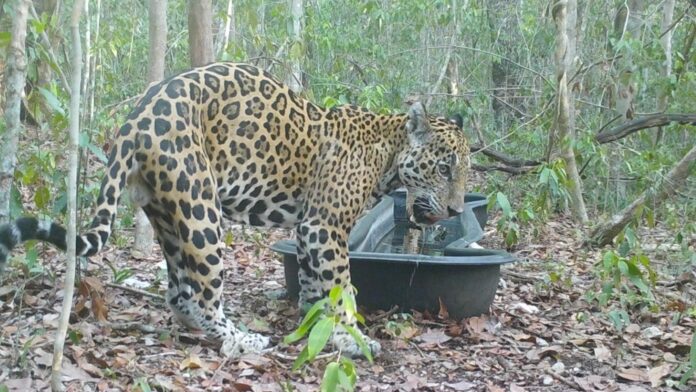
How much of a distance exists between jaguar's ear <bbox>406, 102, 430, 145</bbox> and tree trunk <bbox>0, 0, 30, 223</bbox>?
2.49 m

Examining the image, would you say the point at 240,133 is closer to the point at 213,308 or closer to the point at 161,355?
the point at 213,308

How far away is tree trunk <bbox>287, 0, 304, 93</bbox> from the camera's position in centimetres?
934

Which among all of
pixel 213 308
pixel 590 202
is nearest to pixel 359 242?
pixel 213 308

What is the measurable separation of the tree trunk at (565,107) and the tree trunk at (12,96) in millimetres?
5716

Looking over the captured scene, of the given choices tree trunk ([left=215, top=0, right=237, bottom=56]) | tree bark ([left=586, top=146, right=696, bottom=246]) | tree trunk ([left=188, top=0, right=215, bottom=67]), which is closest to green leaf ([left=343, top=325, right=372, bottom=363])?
tree trunk ([left=188, top=0, right=215, bottom=67])

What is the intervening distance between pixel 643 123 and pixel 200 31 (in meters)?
5.80

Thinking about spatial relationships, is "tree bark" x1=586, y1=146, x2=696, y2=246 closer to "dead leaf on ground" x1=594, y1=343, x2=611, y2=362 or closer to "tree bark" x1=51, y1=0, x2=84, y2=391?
"dead leaf on ground" x1=594, y1=343, x2=611, y2=362

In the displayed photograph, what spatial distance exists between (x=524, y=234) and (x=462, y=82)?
6.65 meters

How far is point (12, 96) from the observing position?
452 centimetres

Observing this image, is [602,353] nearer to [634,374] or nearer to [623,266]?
[634,374]

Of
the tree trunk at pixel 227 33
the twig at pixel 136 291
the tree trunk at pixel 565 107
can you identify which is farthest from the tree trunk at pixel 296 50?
the twig at pixel 136 291

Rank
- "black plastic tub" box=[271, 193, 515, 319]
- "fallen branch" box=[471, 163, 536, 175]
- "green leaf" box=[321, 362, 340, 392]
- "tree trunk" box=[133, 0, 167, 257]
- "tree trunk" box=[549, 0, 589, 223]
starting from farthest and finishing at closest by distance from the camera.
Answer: "fallen branch" box=[471, 163, 536, 175]
"tree trunk" box=[549, 0, 589, 223]
"tree trunk" box=[133, 0, 167, 257]
"black plastic tub" box=[271, 193, 515, 319]
"green leaf" box=[321, 362, 340, 392]

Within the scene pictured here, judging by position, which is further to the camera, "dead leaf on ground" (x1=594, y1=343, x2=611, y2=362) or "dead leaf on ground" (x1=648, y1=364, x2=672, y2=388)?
"dead leaf on ground" (x1=594, y1=343, x2=611, y2=362)

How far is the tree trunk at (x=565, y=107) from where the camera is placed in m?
8.89
